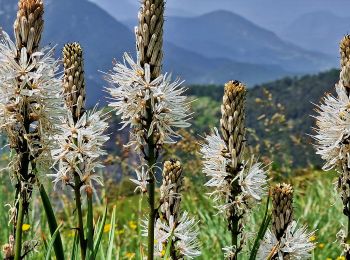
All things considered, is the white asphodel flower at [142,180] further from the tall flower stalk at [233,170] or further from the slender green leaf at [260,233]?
the slender green leaf at [260,233]

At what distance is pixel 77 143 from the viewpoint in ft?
11.4

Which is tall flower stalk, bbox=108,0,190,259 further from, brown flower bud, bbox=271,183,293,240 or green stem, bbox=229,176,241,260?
brown flower bud, bbox=271,183,293,240

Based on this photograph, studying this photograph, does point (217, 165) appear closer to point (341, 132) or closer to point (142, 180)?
point (142, 180)

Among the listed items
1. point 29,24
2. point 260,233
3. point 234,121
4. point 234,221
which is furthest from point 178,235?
point 29,24

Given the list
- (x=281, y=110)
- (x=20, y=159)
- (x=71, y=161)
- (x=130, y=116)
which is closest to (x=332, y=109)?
(x=130, y=116)

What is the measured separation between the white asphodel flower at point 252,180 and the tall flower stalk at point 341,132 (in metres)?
0.45

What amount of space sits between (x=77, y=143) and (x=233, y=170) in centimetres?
96

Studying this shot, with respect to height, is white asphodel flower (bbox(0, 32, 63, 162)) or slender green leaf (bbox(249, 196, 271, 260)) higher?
white asphodel flower (bbox(0, 32, 63, 162))

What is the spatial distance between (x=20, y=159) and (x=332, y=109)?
2020mm

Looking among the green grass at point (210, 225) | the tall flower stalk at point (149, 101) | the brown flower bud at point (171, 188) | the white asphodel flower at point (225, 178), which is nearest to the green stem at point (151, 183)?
the tall flower stalk at point (149, 101)

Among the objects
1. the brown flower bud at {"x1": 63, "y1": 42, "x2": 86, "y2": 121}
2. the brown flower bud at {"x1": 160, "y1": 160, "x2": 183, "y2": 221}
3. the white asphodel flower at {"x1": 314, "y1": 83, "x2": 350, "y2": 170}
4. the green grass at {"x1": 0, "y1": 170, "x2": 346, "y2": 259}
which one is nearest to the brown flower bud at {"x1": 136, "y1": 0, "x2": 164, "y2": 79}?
the brown flower bud at {"x1": 63, "y1": 42, "x2": 86, "y2": 121}

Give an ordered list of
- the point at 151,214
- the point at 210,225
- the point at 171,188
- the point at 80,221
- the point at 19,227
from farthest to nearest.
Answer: the point at 210,225 < the point at 171,188 < the point at 80,221 < the point at 151,214 < the point at 19,227

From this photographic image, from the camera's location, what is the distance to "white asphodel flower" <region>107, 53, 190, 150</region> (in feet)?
10.5

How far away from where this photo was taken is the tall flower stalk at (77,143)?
3398mm
